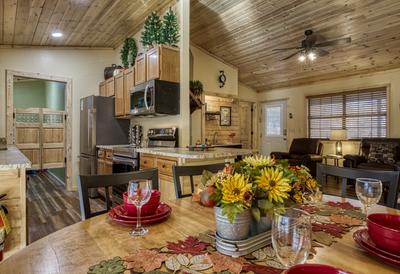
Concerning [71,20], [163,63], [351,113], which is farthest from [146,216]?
[351,113]

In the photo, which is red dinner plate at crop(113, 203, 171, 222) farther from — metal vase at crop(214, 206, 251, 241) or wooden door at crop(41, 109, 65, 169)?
wooden door at crop(41, 109, 65, 169)

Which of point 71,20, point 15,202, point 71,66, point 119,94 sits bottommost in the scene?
point 15,202

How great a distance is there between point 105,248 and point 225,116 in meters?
6.78

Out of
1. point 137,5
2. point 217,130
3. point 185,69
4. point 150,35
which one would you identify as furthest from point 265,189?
point 217,130

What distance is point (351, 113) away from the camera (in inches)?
259

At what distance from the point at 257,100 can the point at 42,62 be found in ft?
20.0

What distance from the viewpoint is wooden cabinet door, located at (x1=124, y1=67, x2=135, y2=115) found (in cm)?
429

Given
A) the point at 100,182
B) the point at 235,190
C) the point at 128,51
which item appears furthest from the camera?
the point at 128,51

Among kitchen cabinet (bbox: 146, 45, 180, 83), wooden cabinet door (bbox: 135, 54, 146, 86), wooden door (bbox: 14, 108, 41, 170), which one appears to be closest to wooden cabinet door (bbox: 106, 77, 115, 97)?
wooden cabinet door (bbox: 135, 54, 146, 86)

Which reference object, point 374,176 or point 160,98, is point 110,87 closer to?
point 160,98

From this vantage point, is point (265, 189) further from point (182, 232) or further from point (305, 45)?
point (305, 45)

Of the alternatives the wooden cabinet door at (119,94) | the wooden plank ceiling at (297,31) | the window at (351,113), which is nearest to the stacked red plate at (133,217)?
the wooden cabinet door at (119,94)

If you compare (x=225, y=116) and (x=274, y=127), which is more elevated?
(x=225, y=116)

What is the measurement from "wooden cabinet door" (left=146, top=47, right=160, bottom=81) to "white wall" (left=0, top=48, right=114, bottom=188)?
7.62 feet
